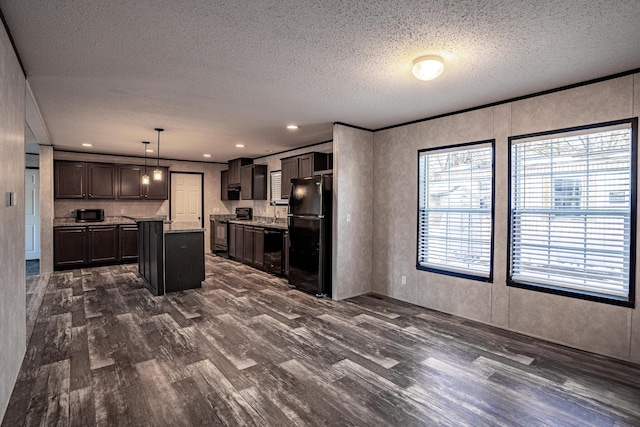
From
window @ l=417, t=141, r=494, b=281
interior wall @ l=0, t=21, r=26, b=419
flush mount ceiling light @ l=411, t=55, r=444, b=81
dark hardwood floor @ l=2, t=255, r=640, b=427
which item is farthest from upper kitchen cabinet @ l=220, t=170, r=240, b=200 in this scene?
flush mount ceiling light @ l=411, t=55, r=444, b=81

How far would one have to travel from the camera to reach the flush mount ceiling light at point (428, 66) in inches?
101

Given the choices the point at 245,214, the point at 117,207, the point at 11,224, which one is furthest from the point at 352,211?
the point at 117,207

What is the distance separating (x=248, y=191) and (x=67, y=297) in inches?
157

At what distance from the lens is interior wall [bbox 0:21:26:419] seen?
2076 millimetres

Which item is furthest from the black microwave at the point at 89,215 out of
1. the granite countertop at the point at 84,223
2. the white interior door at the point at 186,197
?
the white interior door at the point at 186,197

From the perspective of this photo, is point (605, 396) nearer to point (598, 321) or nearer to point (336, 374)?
point (598, 321)

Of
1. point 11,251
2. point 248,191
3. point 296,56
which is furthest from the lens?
point 248,191

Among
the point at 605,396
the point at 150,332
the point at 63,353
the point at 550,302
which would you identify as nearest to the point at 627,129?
the point at 550,302

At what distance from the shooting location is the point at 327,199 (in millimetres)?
4895

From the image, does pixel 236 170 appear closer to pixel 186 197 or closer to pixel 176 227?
pixel 186 197

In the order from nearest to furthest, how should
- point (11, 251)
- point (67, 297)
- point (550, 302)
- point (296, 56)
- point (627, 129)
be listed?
point (11, 251)
point (296, 56)
point (627, 129)
point (550, 302)
point (67, 297)

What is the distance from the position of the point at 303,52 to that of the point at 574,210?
9.63 ft

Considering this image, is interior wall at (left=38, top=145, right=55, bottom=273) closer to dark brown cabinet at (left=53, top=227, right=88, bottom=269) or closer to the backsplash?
dark brown cabinet at (left=53, top=227, right=88, bottom=269)

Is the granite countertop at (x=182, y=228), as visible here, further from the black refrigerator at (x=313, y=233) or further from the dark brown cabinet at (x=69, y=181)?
the dark brown cabinet at (x=69, y=181)
